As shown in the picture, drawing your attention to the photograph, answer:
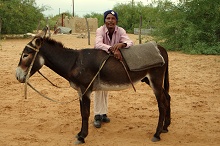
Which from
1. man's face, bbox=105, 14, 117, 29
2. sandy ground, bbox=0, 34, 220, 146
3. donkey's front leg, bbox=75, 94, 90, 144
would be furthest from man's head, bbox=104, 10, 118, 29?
sandy ground, bbox=0, 34, 220, 146

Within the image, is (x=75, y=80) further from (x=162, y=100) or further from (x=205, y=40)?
(x=205, y=40)

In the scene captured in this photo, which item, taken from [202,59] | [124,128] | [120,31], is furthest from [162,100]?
[202,59]

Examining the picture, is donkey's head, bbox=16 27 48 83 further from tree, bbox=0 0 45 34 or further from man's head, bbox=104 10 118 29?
tree, bbox=0 0 45 34

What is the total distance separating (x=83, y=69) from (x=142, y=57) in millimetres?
919

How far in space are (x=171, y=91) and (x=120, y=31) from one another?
3.12 metres

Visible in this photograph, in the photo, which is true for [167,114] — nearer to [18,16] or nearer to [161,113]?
[161,113]

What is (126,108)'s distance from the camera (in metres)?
5.88

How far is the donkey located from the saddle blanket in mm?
116

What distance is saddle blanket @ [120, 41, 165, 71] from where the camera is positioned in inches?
163

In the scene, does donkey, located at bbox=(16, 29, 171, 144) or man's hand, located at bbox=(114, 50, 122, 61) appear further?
man's hand, located at bbox=(114, 50, 122, 61)

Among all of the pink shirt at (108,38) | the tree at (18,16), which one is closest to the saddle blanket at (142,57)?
the pink shirt at (108,38)

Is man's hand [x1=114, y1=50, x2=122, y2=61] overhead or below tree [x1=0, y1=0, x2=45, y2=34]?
below

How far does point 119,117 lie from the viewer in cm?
537

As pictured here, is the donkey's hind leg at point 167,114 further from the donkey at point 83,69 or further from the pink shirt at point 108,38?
the pink shirt at point 108,38
